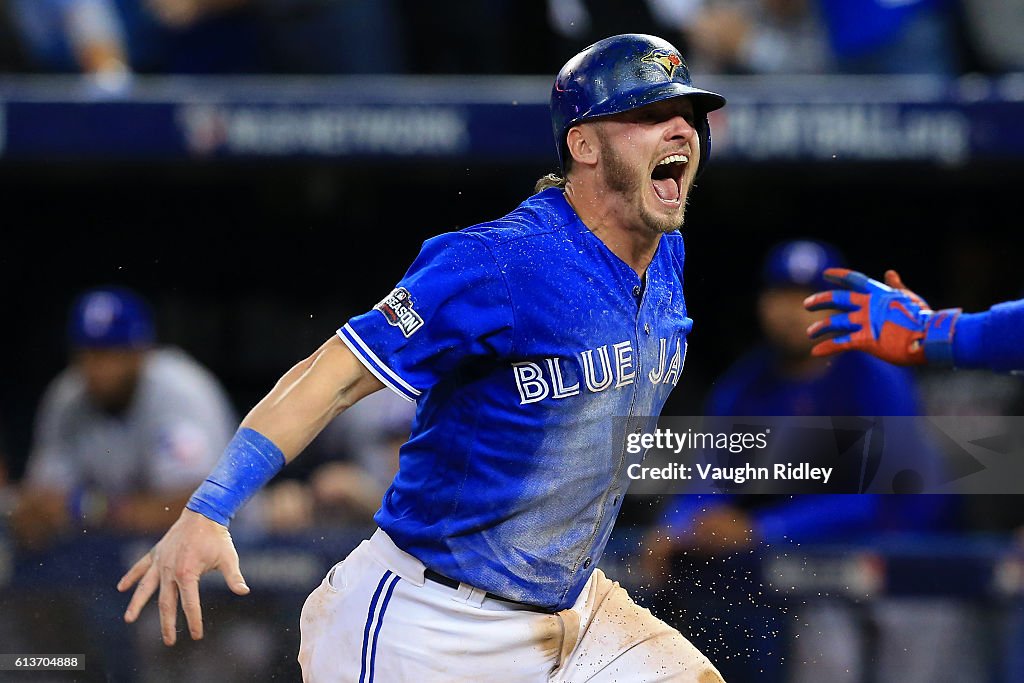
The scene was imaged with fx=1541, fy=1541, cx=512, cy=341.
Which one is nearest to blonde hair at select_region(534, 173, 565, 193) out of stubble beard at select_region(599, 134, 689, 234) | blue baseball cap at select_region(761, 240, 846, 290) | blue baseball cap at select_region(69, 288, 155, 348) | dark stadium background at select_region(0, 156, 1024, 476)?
stubble beard at select_region(599, 134, 689, 234)

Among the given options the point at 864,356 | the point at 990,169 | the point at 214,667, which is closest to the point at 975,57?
the point at 990,169

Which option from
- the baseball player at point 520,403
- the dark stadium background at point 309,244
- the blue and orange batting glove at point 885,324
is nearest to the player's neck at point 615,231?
the baseball player at point 520,403

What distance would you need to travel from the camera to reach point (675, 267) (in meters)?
3.37

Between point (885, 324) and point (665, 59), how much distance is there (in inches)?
38.7

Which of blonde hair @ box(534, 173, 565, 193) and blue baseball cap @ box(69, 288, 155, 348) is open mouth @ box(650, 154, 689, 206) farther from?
blue baseball cap @ box(69, 288, 155, 348)

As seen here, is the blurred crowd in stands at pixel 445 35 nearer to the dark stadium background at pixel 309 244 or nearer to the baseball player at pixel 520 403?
the dark stadium background at pixel 309 244

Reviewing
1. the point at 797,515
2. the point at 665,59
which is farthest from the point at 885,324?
the point at 797,515

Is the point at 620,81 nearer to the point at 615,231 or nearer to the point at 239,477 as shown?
the point at 615,231

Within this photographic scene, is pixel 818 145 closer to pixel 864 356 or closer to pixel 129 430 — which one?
pixel 864 356

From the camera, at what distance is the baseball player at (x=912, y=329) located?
11.8 feet

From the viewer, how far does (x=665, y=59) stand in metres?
3.11

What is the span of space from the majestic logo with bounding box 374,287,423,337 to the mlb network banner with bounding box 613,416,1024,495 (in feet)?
4.38

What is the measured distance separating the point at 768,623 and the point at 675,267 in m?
1.51

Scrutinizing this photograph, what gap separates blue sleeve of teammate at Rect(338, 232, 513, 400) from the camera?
A: 2824 mm
